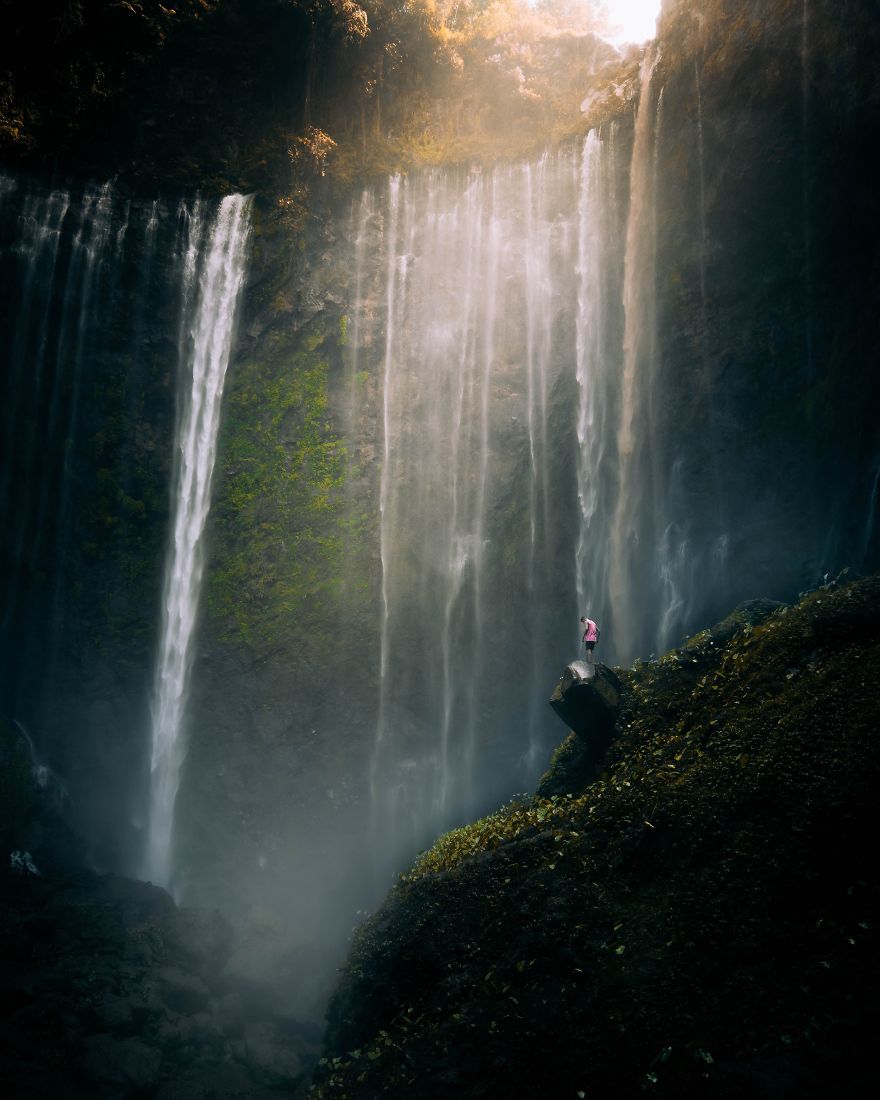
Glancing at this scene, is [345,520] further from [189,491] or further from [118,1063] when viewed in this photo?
[118,1063]

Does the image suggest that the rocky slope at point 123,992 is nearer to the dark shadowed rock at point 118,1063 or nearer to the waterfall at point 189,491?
the dark shadowed rock at point 118,1063

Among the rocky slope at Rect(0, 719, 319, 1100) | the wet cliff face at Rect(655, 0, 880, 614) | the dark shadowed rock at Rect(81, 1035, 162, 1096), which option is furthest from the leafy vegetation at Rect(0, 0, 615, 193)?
the dark shadowed rock at Rect(81, 1035, 162, 1096)

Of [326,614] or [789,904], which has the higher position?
[326,614]

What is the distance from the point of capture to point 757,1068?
14.3ft

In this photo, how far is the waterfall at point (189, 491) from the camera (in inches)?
690

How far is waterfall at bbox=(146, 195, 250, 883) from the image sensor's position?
17516mm

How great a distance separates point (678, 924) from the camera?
549 centimetres

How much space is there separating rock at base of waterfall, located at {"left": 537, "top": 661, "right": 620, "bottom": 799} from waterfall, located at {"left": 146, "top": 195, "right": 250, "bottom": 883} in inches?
484

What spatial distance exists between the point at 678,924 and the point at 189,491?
1607 cm

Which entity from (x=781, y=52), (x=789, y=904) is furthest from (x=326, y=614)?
(x=781, y=52)

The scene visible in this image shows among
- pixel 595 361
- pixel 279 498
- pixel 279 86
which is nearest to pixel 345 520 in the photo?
pixel 279 498

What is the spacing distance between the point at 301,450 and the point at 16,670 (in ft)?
33.8

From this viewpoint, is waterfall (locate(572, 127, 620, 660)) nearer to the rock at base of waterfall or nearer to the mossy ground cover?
the rock at base of waterfall

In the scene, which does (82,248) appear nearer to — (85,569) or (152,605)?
(85,569)
